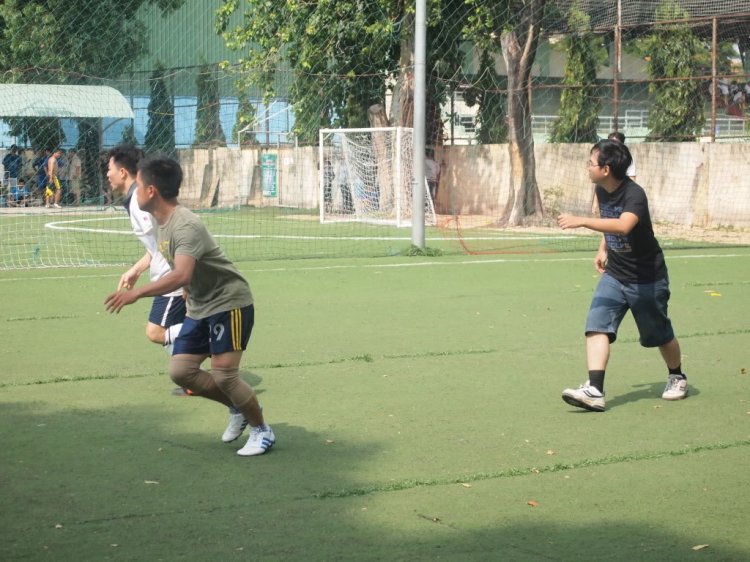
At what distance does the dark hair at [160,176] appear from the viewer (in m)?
5.10

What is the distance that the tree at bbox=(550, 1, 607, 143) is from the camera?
97.5ft

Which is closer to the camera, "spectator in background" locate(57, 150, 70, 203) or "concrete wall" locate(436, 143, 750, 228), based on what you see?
"spectator in background" locate(57, 150, 70, 203)

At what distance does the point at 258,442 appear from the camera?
207 inches

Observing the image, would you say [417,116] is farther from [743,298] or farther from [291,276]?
[743,298]

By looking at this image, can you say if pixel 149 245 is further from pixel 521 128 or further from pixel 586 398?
pixel 521 128

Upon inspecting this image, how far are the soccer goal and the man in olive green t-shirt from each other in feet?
52.3

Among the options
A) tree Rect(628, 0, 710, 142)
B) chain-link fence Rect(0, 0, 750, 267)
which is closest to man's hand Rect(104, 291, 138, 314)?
chain-link fence Rect(0, 0, 750, 267)

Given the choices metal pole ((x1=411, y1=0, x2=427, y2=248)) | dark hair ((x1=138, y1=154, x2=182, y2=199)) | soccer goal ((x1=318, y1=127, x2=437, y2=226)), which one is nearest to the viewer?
dark hair ((x1=138, y1=154, x2=182, y2=199))

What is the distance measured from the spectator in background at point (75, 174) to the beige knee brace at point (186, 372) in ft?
54.8

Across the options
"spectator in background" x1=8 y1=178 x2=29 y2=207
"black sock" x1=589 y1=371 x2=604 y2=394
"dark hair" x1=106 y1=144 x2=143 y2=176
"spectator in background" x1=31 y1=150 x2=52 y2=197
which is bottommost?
"black sock" x1=589 y1=371 x2=604 y2=394

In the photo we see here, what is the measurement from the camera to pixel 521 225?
2314 centimetres

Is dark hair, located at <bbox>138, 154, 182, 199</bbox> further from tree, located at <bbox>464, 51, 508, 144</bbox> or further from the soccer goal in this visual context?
tree, located at <bbox>464, 51, 508, 144</bbox>

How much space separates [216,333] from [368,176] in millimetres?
18525

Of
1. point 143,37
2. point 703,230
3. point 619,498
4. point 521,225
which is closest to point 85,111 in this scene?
point 143,37
